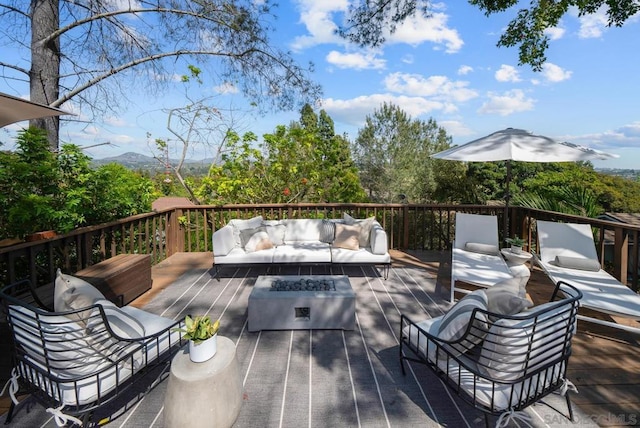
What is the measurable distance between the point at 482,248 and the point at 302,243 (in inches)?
104

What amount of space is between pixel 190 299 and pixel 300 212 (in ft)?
9.09

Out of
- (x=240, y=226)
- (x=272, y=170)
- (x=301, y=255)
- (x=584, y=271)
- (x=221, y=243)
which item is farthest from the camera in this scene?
(x=272, y=170)

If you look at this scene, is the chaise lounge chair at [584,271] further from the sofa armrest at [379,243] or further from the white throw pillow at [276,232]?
the white throw pillow at [276,232]

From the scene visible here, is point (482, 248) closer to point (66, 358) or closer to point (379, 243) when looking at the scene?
point (379, 243)

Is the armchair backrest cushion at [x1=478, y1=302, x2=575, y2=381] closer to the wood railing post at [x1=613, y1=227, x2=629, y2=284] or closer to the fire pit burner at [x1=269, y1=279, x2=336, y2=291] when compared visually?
the fire pit burner at [x1=269, y1=279, x2=336, y2=291]

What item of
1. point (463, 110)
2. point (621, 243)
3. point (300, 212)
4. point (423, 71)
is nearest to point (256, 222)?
point (300, 212)

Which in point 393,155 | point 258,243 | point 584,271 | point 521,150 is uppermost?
point 393,155

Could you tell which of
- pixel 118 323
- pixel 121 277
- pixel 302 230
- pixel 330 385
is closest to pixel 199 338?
pixel 118 323

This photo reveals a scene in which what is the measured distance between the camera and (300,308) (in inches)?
114

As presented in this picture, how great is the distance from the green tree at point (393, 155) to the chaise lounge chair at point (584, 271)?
12.5m

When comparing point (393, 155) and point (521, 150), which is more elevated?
point (393, 155)

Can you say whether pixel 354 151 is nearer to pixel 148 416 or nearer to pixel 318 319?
pixel 318 319

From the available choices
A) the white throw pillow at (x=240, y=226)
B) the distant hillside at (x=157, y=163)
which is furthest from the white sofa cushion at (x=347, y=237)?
the distant hillside at (x=157, y=163)

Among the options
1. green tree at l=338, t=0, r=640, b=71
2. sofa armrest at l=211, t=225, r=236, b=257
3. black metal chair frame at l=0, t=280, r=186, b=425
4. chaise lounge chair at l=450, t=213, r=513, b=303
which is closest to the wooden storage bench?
sofa armrest at l=211, t=225, r=236, b=257
